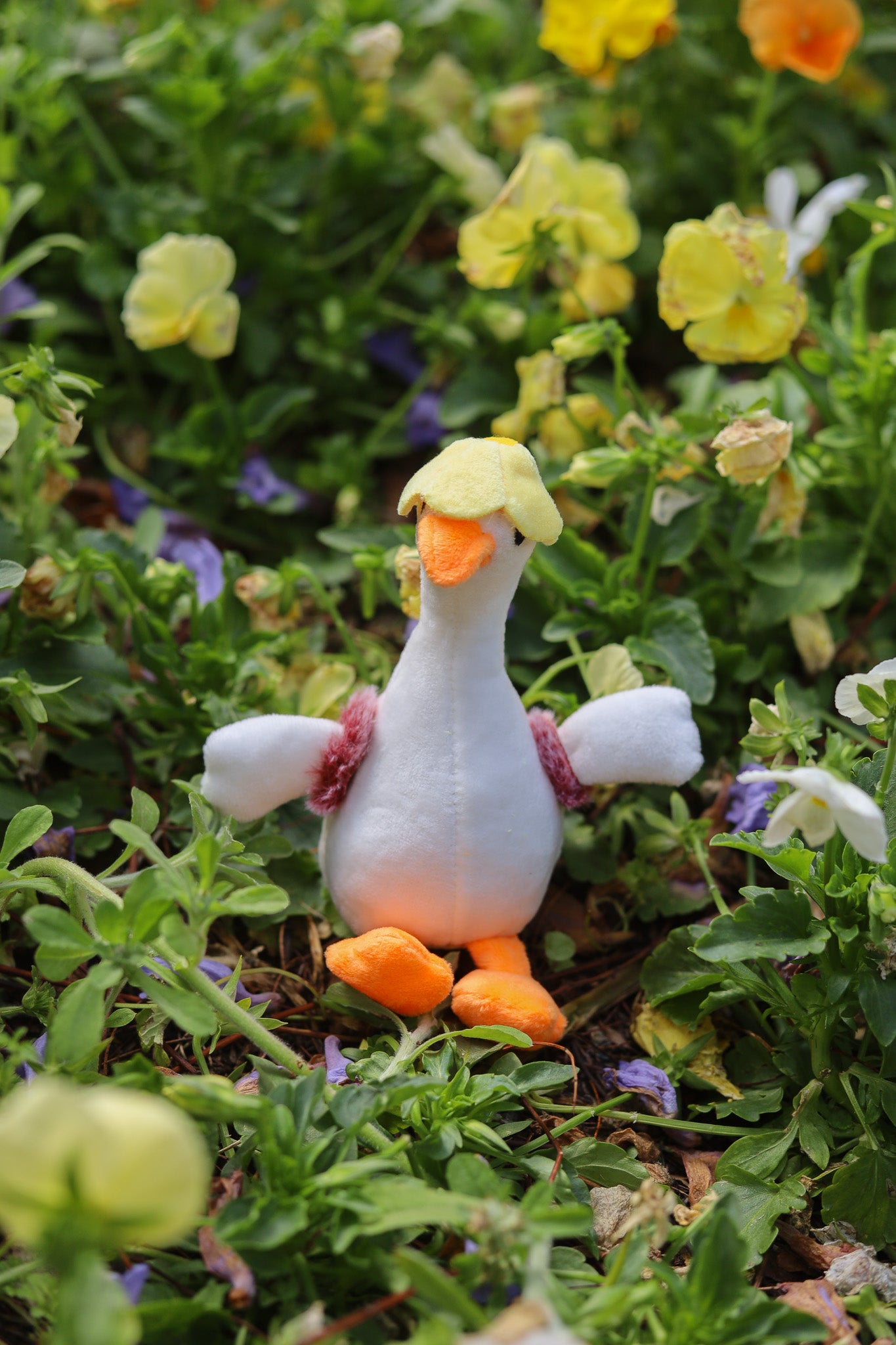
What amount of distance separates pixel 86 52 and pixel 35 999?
1802mm

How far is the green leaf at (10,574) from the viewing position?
129 cm

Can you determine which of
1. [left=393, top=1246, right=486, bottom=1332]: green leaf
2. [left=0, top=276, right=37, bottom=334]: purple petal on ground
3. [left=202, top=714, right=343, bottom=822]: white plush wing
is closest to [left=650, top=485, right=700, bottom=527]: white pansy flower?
[left=202, top=714, right=343, bottom=822]: white plush wing

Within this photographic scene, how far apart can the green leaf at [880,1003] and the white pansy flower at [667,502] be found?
2.25ft

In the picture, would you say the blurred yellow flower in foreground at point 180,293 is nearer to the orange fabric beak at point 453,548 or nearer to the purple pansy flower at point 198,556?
the purple pansy flower at point 198,556

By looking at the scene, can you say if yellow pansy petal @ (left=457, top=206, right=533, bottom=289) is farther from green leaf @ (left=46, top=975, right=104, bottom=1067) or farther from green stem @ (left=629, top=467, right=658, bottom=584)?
green leaf @ (left=46, top=975, right=104, bottom=1067)

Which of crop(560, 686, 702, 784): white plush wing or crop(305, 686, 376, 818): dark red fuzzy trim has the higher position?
crop(305, 686, 376, 818): dark red fuzzy trim

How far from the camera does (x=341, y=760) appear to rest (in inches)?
51.7

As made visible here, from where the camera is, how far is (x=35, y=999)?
1244 mm

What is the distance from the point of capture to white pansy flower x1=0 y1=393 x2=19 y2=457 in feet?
4.19

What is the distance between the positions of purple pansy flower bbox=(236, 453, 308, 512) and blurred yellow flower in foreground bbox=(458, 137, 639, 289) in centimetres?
47

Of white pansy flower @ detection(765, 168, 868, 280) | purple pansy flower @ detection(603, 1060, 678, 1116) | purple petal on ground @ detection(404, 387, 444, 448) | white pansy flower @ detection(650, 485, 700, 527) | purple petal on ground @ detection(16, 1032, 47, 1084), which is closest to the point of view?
purple petal on ground @ detection(16, 1032, 47, 1084)

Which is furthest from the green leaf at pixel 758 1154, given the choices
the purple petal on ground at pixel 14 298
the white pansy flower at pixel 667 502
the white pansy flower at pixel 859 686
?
the purple petal on ground at pixel 14 298

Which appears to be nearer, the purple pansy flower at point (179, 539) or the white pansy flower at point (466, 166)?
the purple pansy flower at point (179, 539)

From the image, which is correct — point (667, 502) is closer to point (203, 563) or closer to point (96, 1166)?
point (203, 563)
